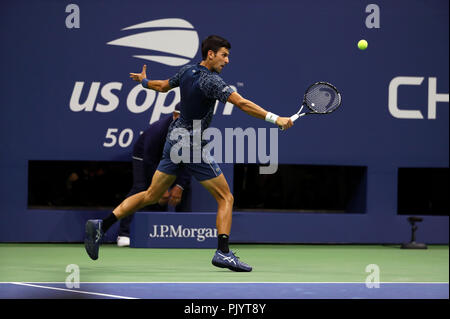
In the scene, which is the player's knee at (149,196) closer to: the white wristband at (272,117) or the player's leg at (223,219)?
the player's leg at (223,219)

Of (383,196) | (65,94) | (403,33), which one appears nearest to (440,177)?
(383,196)

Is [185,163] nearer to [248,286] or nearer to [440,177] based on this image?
[248,286]

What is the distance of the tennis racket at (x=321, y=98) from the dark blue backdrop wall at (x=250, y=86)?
250 centimetres

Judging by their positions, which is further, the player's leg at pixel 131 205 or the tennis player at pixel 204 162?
the player's leg at pixel 131 205

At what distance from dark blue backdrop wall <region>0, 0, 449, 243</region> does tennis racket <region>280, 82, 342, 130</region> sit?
2.50m

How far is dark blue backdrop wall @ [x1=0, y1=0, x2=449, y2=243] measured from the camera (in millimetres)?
9008

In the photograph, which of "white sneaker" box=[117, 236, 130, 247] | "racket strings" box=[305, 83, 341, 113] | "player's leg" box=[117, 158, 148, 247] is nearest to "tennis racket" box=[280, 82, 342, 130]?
"racket strings" box=[305, 83, 341, 113]

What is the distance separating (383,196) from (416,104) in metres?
1.11

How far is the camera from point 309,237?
931 cm

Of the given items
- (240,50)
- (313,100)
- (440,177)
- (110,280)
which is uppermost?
(240,50)

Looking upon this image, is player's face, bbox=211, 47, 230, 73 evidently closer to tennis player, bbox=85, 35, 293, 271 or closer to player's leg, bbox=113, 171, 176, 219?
tennis player, bbox=85, 35, 293, 271

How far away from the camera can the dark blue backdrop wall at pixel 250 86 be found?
29.6 ft

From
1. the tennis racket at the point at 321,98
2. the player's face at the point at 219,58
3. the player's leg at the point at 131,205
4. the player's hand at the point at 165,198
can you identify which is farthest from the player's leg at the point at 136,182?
the tennis racket at the point at 321,98

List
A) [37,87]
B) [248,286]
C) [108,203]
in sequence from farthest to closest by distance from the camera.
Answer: [108,203] → [37,87] → [248,286]
